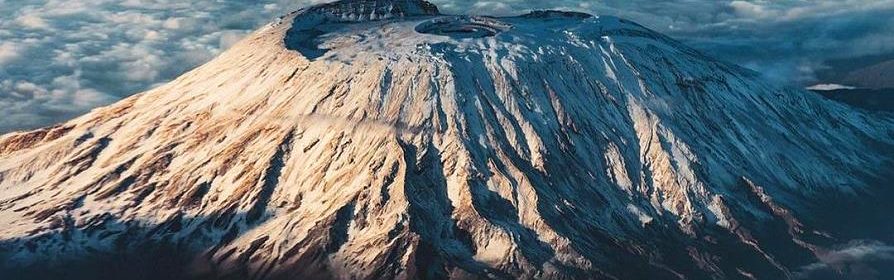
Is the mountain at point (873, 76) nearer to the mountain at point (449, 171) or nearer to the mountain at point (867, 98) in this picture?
the mountain at point (867, 98)

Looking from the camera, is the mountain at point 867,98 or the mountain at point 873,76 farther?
the mountain at point 873,76

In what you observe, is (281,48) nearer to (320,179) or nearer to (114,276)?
(320,179)

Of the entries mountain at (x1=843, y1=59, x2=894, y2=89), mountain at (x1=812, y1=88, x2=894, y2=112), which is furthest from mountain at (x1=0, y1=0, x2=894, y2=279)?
mountain at (x1=843, y1=59, x2=894, y2=89)

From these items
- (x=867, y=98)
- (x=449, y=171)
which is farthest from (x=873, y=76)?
(x=449, y=171)

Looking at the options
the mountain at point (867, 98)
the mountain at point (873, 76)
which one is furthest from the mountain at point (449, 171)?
the mountain at point (873, 76)

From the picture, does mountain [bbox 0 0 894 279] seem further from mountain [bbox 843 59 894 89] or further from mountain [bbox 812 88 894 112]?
mountain [bbox 843 59 894 89]

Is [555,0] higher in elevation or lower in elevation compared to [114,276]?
lower

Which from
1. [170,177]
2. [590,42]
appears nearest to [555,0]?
[590,42]

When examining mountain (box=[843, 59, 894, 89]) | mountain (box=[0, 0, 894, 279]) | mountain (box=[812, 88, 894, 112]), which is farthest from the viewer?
mountain (box=[843, 59, 894, 89])

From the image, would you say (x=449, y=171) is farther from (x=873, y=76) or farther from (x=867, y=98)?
(x=873, y=76)
